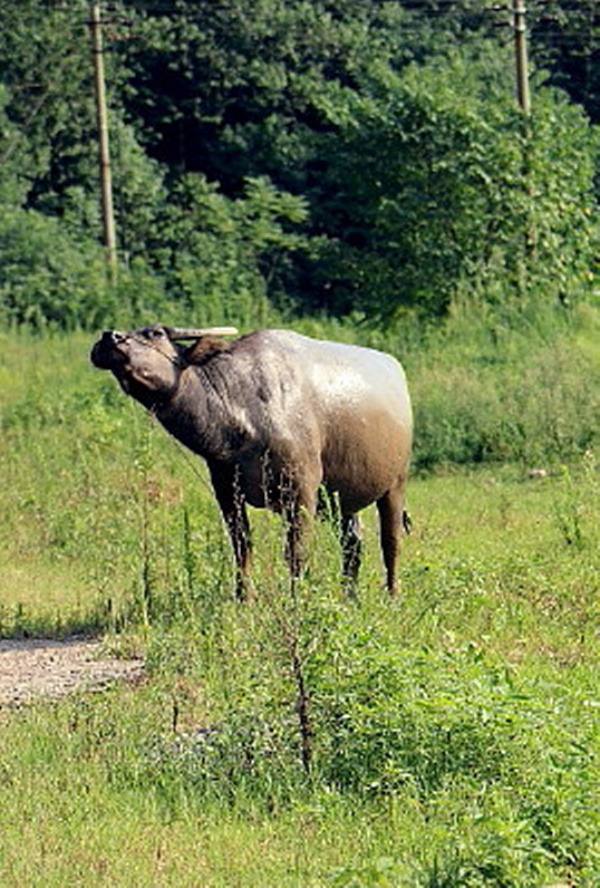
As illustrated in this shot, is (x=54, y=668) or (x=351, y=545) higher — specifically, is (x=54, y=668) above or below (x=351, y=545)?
below

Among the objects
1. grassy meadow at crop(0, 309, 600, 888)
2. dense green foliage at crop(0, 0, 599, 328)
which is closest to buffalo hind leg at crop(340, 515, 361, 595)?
grassy meadow at crop(0, 309, 600, 888)

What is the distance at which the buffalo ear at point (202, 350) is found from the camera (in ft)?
38.6

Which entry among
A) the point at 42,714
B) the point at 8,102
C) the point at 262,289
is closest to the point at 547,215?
the point at 262,289

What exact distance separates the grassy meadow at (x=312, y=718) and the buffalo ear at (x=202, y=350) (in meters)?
0.69

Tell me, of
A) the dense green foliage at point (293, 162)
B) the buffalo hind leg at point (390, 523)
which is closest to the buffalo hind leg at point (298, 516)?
the buffalo hind leg at point (390, 523)

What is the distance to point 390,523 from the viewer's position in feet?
41.6

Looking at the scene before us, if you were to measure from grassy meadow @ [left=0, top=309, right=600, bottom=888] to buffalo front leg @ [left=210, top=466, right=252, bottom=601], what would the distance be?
0.40ft

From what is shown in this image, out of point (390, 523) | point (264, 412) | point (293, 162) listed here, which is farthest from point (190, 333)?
point (293, 162)

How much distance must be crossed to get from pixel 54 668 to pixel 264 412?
6.01 feet

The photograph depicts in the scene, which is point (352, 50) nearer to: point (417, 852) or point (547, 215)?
point (547, 215)

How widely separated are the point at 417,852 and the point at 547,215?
1940cm

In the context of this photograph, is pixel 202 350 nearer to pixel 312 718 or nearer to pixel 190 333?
pixel 190 333

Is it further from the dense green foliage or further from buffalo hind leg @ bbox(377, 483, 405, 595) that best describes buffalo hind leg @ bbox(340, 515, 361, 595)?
the dense green foliage

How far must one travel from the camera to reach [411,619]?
410 inches
